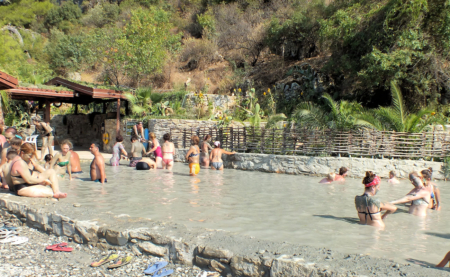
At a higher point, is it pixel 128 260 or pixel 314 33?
pixel 314 33

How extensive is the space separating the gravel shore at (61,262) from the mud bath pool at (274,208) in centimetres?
100

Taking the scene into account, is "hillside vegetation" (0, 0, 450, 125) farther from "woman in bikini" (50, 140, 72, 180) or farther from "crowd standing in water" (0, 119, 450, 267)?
"woman in bikini" (50, 140, 72, 180)

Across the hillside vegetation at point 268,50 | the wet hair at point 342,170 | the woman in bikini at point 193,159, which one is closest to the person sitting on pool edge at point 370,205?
the wet hair at point 342,170

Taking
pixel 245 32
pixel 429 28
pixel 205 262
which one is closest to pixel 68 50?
pixel 245 32

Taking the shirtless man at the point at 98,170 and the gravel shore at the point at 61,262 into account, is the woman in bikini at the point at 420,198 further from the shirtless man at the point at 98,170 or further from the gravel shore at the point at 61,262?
the shirtless man at the point at 98,170

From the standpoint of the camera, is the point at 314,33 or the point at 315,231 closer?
the point at 315,231

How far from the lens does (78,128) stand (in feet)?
74.9

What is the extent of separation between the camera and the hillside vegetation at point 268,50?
1809 centimetres

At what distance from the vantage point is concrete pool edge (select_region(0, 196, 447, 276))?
11.9ft

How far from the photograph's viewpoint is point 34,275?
178 inches

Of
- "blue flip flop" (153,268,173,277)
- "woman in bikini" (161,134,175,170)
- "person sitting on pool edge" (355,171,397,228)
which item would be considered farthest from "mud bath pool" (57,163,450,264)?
"blue flip flop" (153,268,173,277)

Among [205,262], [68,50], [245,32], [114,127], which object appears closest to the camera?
[205,262]

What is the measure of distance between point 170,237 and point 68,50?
37.0 meters

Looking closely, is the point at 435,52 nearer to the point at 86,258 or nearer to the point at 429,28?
the point at 429,28
